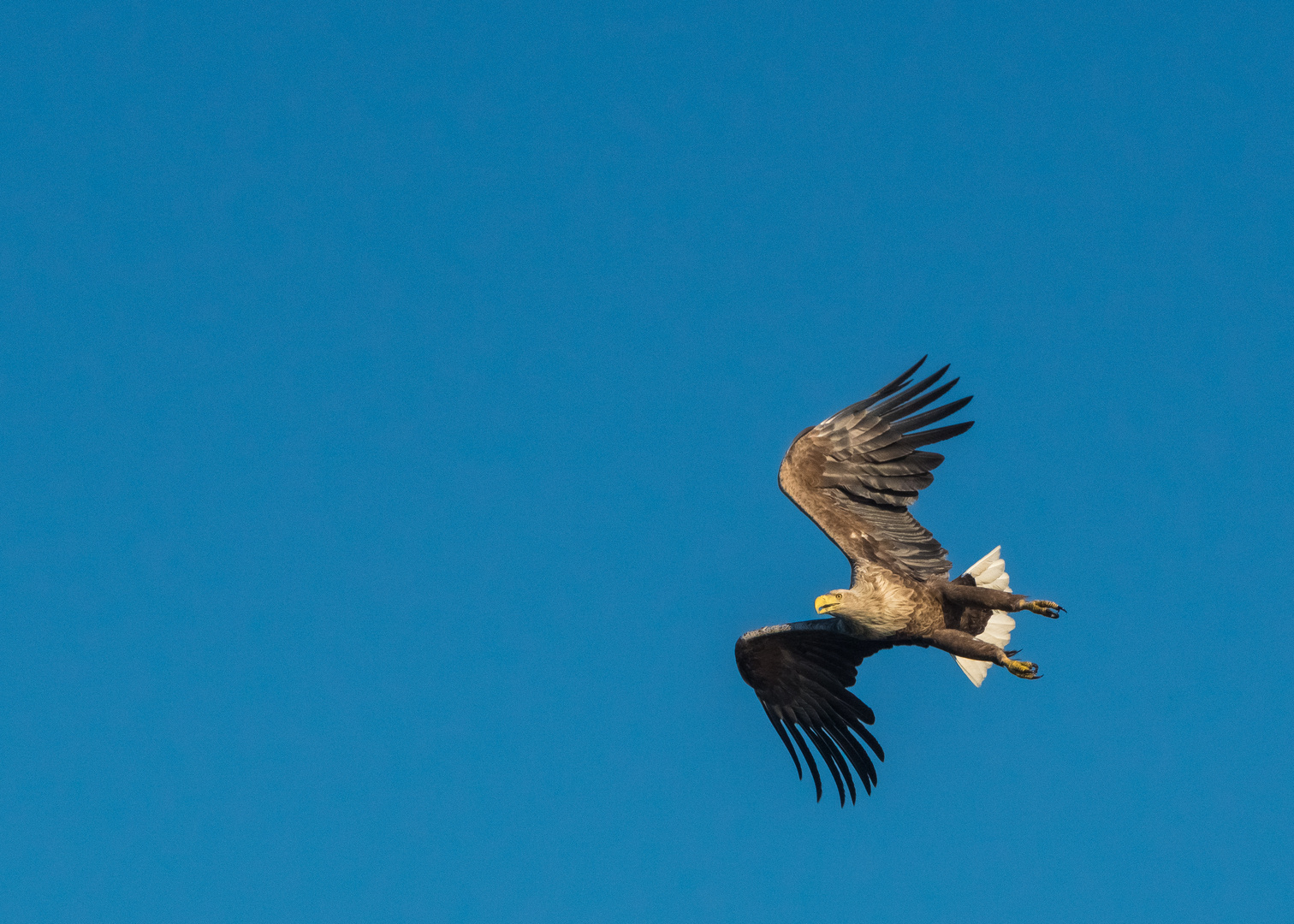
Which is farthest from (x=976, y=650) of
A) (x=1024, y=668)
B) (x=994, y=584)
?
(x=994, y=584)

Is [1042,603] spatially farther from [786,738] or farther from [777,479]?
[786,738]

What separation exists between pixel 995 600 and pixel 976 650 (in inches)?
16.2

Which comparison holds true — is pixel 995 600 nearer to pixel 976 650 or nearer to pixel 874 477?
pixel 976 650

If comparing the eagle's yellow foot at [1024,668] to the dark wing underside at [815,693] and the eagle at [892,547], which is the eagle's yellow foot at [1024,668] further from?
the dark wing underside at [815,693]

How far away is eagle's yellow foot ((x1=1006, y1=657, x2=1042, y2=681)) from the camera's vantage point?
442 inches

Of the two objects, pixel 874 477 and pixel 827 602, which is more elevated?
pixel 874 477

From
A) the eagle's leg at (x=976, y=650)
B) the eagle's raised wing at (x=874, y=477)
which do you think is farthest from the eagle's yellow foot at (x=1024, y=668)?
the eagle's raised wing at (x=874, y=477)

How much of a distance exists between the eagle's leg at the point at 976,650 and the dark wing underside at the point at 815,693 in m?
1.38

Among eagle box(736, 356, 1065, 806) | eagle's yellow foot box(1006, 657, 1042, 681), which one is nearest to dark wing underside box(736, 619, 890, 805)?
eagle box(736, 356, 1065, 806)

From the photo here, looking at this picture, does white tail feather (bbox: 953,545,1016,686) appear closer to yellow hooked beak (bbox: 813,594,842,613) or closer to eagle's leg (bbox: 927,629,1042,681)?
eagle's leg (bbox: 927,629,1042,681)

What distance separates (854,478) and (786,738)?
8.96ft

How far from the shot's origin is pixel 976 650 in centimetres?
1145

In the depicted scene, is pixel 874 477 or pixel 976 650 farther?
pixel 874 477

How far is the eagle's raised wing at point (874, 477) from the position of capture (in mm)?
12227
